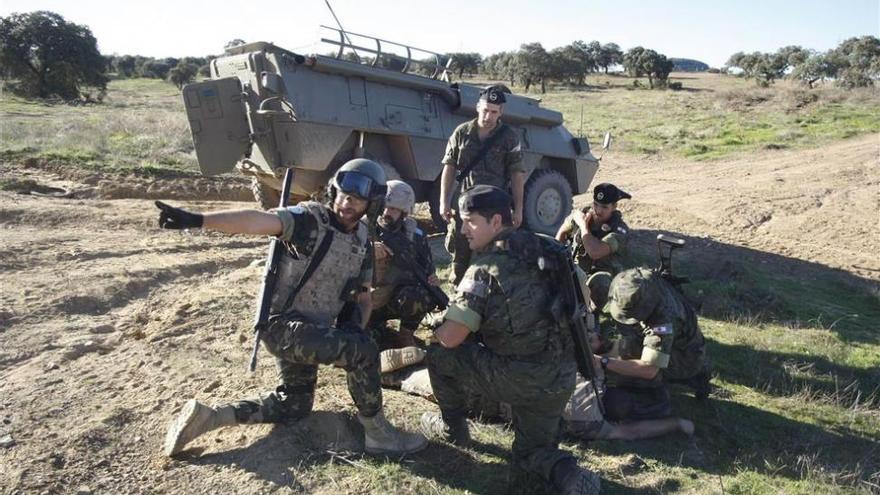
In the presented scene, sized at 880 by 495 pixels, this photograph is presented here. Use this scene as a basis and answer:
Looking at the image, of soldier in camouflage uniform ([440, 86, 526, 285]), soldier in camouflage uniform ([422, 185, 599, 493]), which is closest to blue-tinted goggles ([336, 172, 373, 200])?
soldier in camouflage uniform ([422, 185, 599, 493])

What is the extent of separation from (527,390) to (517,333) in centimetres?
27

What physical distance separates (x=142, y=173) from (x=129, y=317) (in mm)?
6547

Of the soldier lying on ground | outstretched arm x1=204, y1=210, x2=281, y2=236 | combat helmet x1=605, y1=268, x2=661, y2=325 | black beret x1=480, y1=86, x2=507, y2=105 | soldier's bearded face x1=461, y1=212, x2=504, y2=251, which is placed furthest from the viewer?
black beret x1=480, y1=86, x2=507, y2=105

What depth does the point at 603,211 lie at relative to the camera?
501 cm

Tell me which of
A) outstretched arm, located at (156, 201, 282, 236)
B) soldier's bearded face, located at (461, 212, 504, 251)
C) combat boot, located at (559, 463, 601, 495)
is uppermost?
outstretched arm, located at (156, 201, 282, 236)

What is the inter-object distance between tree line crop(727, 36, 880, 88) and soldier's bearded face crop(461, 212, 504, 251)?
3322cm

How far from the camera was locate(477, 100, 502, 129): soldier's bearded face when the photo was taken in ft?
17.1

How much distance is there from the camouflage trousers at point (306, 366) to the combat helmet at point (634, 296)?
1584mm

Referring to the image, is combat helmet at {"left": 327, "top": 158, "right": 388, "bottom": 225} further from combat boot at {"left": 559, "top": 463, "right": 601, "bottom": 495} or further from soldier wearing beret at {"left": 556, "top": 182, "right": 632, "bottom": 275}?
soldier wearing beret at {"left": 556, "top": 182, "right": 632, "bottom": 275}

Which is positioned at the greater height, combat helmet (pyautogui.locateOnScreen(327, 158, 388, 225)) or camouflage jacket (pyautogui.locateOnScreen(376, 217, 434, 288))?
combat helmet (pyautogui.locateOnScreen(327, 158, 388, 225))

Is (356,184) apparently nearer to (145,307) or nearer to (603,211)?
(603,211)

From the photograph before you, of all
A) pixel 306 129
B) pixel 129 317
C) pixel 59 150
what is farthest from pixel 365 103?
pixel 59 150

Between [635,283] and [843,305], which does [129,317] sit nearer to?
[635,283]

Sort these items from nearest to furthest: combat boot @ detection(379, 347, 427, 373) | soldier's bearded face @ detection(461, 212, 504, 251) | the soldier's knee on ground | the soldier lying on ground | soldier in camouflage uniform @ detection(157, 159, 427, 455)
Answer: soldier's bearded face @ detection(461, 212, 504, 251)
soldier in camouflage uniform @ detection(157, 159, 427, 455)
the soldier's knee on ground
the soldier lying on ground
combat boot @ detection(379, 347, 427, 373)
